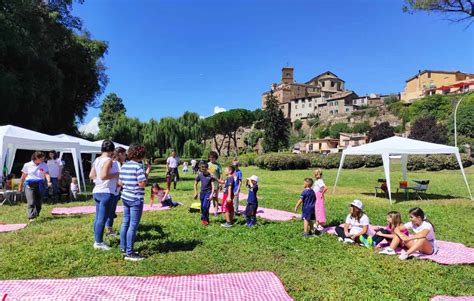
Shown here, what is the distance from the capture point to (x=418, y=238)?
5812 mm

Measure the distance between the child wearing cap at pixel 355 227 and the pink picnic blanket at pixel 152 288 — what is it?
2.59 metres

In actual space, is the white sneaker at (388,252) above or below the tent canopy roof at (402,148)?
below

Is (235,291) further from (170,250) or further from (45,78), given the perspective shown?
(45,78)

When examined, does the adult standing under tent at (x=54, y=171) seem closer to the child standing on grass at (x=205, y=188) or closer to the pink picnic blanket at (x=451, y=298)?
the child standing on grass at (x=205, y=188)

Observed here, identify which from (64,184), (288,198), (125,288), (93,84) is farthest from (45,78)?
(125,288)

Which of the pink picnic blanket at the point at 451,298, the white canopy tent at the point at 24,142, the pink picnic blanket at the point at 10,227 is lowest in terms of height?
the pink picnic blanket at the point at 451,298

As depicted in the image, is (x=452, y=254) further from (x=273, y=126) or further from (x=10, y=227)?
(x=273, y=126)

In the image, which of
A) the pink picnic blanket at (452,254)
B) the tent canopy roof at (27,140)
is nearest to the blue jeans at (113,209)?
the pink picnic blanket at (452,254)

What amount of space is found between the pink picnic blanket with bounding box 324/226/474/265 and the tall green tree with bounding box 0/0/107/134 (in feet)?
60.8

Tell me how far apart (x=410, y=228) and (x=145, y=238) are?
4.83m

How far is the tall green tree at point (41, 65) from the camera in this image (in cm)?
1812

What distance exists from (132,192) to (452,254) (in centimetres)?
524

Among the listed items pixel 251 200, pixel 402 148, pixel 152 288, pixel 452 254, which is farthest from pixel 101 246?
pixel 402 148

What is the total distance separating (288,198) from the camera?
13.0 m
